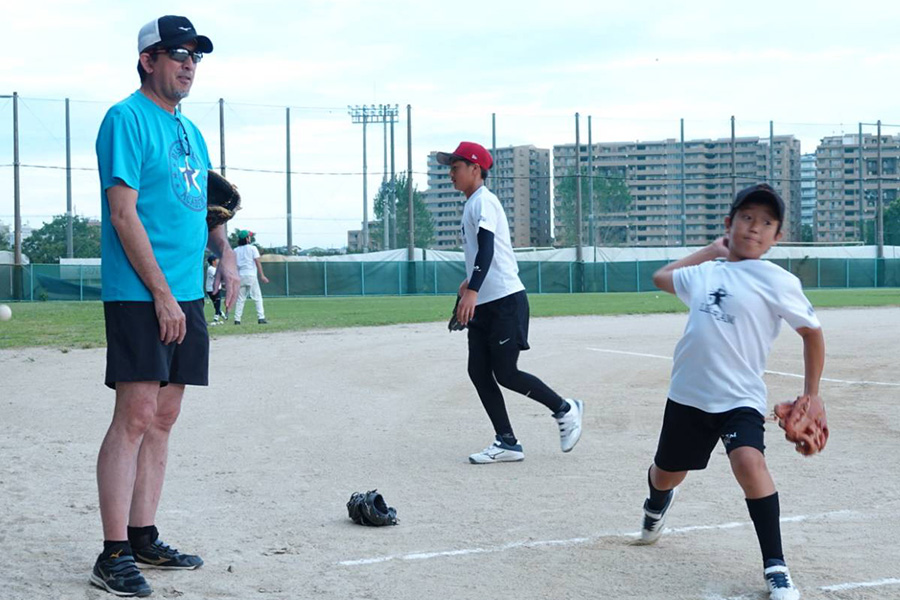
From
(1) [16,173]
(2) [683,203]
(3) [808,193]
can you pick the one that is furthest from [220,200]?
(3) [808,193]

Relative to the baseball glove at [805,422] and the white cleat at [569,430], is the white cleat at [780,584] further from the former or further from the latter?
the white cleat at [569,430]

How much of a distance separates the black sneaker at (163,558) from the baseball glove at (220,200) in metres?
1.47

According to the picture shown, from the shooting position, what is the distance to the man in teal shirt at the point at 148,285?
3908 millimetres

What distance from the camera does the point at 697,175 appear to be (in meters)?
57.2

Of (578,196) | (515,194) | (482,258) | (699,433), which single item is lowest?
(699,433)

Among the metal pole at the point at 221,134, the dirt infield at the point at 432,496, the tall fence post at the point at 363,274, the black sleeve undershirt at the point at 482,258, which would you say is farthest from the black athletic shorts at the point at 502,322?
the metal pole at the point at 221,134

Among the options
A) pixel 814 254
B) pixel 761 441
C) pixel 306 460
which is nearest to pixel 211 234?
pixel 306 460

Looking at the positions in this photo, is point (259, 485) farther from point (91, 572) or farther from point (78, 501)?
point (91, 572)

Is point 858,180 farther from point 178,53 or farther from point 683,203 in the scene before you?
point 178,53

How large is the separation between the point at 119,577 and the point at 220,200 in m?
1.82

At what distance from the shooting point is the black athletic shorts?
6574 mm

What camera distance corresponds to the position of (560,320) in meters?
20.2

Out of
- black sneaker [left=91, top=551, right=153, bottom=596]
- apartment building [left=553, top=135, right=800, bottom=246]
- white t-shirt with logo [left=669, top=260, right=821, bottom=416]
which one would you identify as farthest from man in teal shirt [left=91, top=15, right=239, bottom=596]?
apartment building [left=553, top=135, right=800, bottom=246]

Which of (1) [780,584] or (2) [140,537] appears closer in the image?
(1) [780,584]
